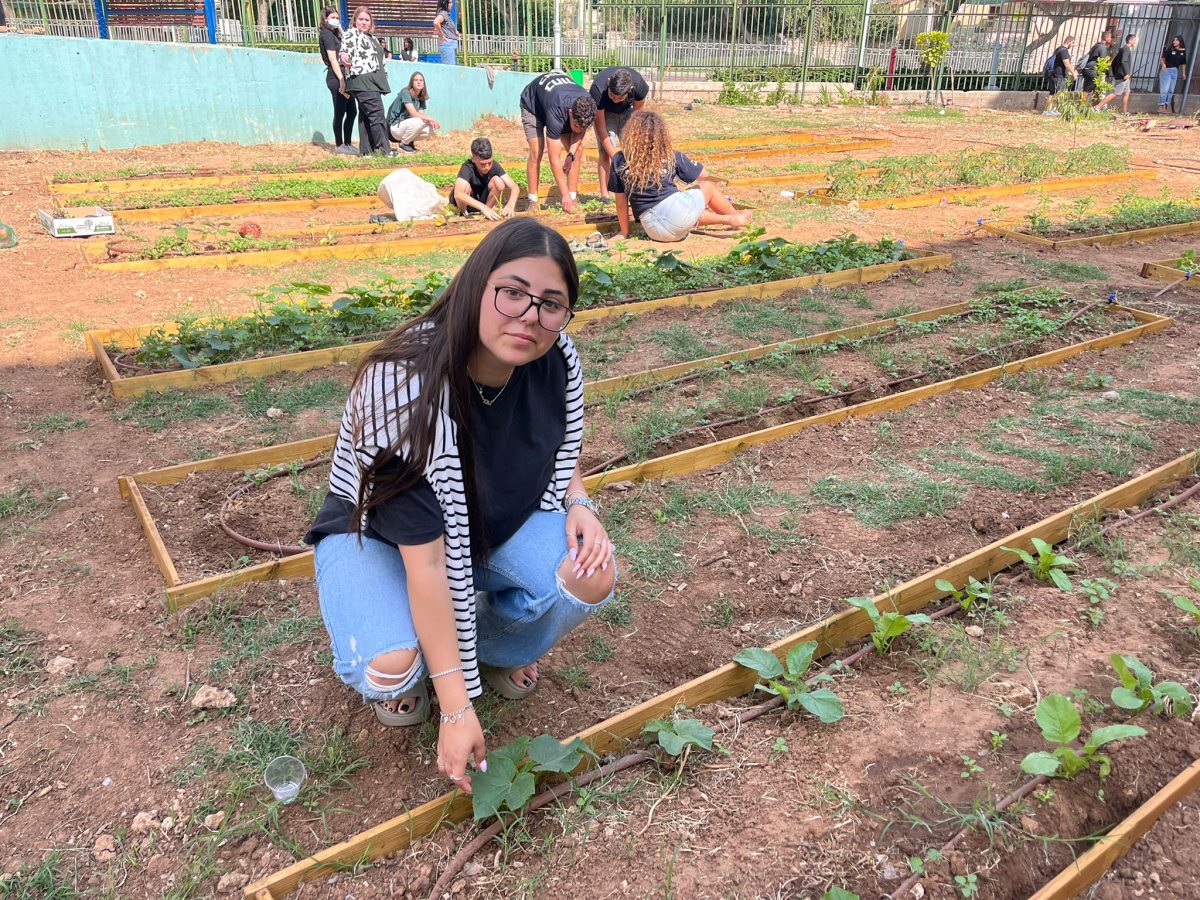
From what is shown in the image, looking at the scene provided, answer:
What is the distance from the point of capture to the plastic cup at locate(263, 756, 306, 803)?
2090mm

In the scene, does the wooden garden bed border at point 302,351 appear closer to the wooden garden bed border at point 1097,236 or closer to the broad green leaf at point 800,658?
the wooden garden bed border at point 1097,236

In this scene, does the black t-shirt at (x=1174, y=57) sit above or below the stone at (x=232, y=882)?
above

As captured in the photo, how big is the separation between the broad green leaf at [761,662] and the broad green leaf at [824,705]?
0.11 m

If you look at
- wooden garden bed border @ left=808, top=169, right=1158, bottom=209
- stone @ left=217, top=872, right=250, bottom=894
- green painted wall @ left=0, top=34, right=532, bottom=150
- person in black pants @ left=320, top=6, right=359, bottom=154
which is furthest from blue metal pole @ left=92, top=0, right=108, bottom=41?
stone @ left=217, top=872, right=250, bottom=894

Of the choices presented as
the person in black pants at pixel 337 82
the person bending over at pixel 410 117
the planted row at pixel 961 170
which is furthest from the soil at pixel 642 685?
the person bending over at pixel 410 117

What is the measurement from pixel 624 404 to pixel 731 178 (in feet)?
23.2

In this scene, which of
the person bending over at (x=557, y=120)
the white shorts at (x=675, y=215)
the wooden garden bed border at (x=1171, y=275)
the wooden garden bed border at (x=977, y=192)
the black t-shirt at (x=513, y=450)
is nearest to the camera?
the black t-shirt at (x=513, y=450)

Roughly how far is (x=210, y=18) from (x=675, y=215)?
10.6 m

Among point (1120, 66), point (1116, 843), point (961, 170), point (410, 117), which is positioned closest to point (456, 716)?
point (1116, 843)

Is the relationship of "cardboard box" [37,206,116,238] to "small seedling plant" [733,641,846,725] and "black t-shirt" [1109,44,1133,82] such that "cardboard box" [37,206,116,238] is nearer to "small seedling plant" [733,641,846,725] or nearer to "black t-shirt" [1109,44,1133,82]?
"small seedling plant" [733,641,846,725]

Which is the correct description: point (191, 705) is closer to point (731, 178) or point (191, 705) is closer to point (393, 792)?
point (393, 792)

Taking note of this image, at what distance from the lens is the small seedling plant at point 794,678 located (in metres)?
2.31

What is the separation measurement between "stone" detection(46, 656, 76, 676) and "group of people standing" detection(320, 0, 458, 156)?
33.4ft

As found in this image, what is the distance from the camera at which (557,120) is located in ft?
28.8
